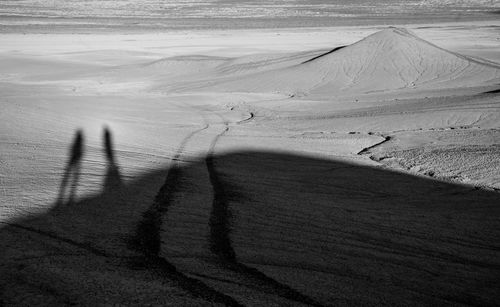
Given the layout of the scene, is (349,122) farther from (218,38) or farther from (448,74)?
(218,38)

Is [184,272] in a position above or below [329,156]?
above

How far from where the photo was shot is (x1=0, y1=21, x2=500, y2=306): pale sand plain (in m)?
2.07

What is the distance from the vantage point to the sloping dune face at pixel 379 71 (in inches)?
390

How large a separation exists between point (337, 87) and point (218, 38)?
45.0ft

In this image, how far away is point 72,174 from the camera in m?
3.40

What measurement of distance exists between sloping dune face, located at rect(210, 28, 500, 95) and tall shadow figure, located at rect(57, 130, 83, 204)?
237 inches

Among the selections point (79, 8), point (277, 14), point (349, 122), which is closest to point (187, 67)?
point (349, 122)

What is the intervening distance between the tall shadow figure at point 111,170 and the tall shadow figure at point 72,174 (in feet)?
0.58

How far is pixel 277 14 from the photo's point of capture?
3781cm

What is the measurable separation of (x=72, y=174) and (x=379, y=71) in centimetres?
812

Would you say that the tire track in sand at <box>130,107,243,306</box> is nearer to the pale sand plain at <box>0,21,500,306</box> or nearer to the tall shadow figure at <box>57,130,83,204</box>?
the pale sand plain at <box>0,21,500,306</box>

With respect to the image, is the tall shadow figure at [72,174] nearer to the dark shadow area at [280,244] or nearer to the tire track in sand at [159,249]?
the dark shadow area at [280,244]

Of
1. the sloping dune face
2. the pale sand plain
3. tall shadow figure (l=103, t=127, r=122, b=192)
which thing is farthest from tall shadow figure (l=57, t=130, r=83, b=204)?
the sloping dune face

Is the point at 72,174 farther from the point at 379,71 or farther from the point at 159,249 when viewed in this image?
the point at 379,71
